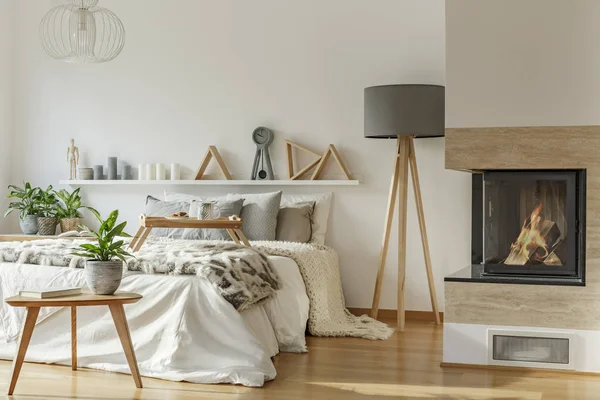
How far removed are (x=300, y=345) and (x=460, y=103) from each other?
65.4 inches

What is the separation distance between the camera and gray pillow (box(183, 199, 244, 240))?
229 inches

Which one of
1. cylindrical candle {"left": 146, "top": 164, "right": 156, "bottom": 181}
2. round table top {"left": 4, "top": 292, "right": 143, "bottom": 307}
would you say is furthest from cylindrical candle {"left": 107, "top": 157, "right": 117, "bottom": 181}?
round table top {"left": 4, "top": 292, "right": 143, "bottom": 307}

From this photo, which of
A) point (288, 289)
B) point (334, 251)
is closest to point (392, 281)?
point (334, 251)

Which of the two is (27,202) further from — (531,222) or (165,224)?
(531,222)

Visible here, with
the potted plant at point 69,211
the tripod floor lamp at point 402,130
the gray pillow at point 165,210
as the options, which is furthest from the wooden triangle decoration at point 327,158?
the potted plant at point 69,211

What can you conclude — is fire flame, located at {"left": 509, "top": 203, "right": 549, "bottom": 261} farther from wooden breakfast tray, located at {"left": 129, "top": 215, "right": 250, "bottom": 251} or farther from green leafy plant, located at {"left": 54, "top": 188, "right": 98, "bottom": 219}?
green leafy plant, located at {"left": 54, "top": 188, "right": 98, "bottom": 219}

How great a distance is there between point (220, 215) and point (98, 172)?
148 cm

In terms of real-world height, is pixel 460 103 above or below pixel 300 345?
above

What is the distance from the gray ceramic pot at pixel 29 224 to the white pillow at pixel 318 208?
215cm

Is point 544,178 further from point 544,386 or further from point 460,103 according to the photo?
point 544,386

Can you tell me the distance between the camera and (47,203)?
6.82m

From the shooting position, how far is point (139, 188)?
6809mm

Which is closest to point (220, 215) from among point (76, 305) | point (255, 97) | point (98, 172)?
point (255, 97)

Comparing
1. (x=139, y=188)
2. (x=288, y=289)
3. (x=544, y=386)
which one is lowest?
(x=544, y=386)
